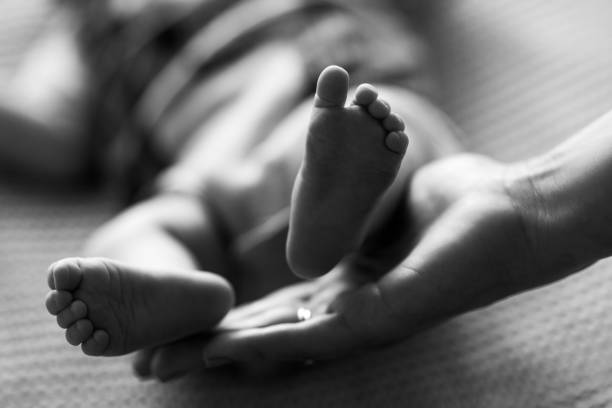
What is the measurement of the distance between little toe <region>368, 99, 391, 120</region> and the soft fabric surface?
0.25 meters

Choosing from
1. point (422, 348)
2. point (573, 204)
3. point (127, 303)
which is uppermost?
point (573, 204)

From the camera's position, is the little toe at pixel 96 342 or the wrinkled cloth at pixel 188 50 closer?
the little toe at pixel 96 342

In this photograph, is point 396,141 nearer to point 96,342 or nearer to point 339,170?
point 339,170

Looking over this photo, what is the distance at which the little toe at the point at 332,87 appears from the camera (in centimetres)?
52

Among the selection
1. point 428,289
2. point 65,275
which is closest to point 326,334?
point 428,289

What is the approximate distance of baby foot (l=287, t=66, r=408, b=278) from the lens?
54 cm

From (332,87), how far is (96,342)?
243 millimetres

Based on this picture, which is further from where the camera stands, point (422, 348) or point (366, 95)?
point (422, 348)

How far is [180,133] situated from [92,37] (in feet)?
0.81

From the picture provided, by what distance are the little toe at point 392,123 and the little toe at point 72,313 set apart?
0.81 ft

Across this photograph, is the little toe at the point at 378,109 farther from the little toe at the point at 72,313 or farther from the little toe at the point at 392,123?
the little toe at the point at 72,313

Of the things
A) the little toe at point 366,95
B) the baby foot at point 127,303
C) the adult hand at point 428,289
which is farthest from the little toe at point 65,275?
the little toe at point 366,95

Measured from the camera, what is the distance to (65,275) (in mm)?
537

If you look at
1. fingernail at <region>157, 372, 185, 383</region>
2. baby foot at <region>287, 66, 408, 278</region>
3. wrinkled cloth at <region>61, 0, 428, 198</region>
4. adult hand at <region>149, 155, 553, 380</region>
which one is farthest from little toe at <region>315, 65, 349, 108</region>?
wrinkled cloth at <region>61, 0, 428, 198</region>
